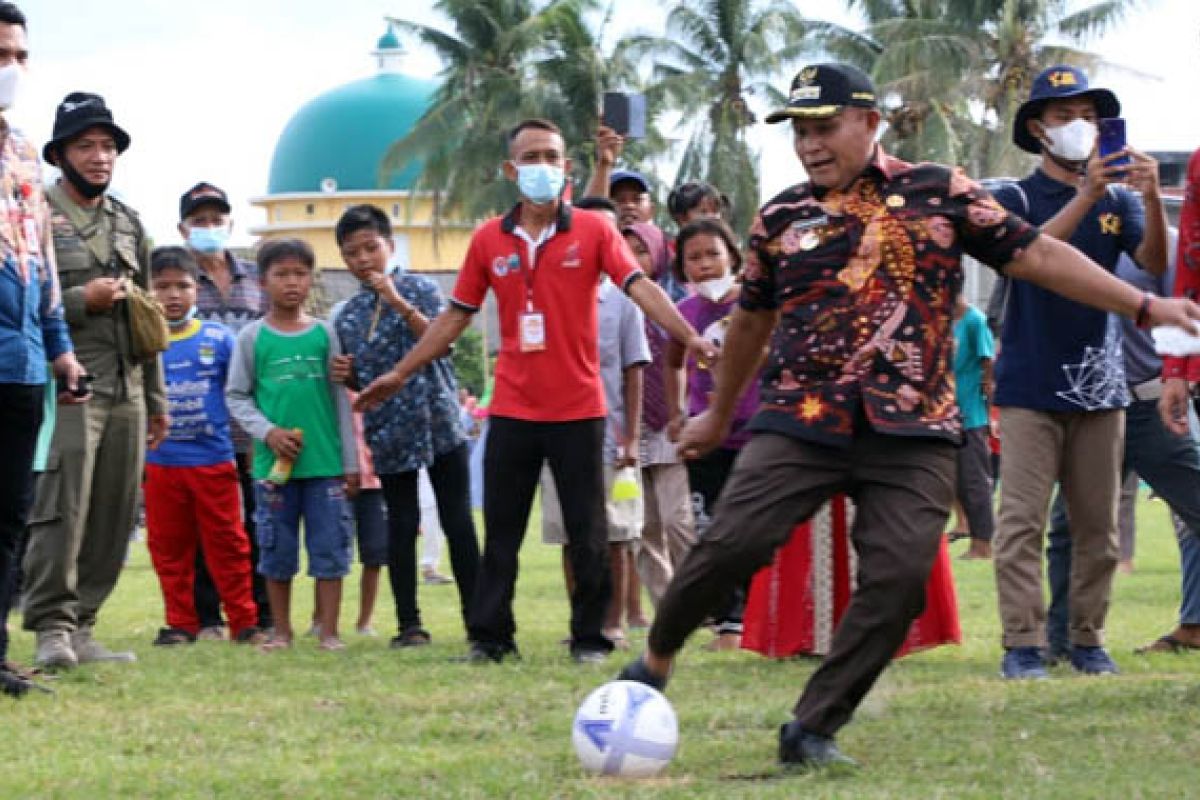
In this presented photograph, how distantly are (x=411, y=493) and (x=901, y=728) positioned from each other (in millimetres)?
3869

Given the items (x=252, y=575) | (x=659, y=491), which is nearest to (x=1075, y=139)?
(x=659, y=491)

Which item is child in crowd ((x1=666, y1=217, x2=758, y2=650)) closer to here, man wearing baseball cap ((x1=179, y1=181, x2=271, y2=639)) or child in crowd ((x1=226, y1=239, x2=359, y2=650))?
child in crowd ((x1=226, y1=239, x2=359, y2=650))

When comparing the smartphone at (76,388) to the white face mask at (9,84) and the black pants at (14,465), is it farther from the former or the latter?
the white face mask at (9,84)

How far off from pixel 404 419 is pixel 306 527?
775 mm

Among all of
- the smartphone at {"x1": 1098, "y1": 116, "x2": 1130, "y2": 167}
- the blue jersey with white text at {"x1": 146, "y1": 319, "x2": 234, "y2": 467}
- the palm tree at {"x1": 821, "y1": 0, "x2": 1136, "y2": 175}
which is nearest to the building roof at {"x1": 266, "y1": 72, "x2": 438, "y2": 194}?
the palm tree at {"x1": 821, "y1": 0, "x2": 1136, "y2": 175}

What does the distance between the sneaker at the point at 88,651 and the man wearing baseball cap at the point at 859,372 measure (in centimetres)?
407

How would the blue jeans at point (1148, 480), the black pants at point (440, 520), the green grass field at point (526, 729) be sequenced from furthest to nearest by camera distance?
the black pants at point (440, 520)
the blue jeans at point (1148, 480)
the green grass field at point (526, 729)

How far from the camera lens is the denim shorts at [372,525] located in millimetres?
10766

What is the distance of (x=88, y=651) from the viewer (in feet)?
31.4

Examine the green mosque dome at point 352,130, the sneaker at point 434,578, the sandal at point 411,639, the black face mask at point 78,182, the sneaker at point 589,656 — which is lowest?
the sneaker at point 434,578

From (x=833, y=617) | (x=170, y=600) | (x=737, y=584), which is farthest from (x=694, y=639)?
(x=737, y=584)

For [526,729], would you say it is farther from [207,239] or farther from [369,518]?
[207,239]

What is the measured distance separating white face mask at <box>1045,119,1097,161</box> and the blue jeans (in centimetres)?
128

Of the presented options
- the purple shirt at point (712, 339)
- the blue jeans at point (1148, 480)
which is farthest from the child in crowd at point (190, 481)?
the blue jeans at point (1148, 480)
